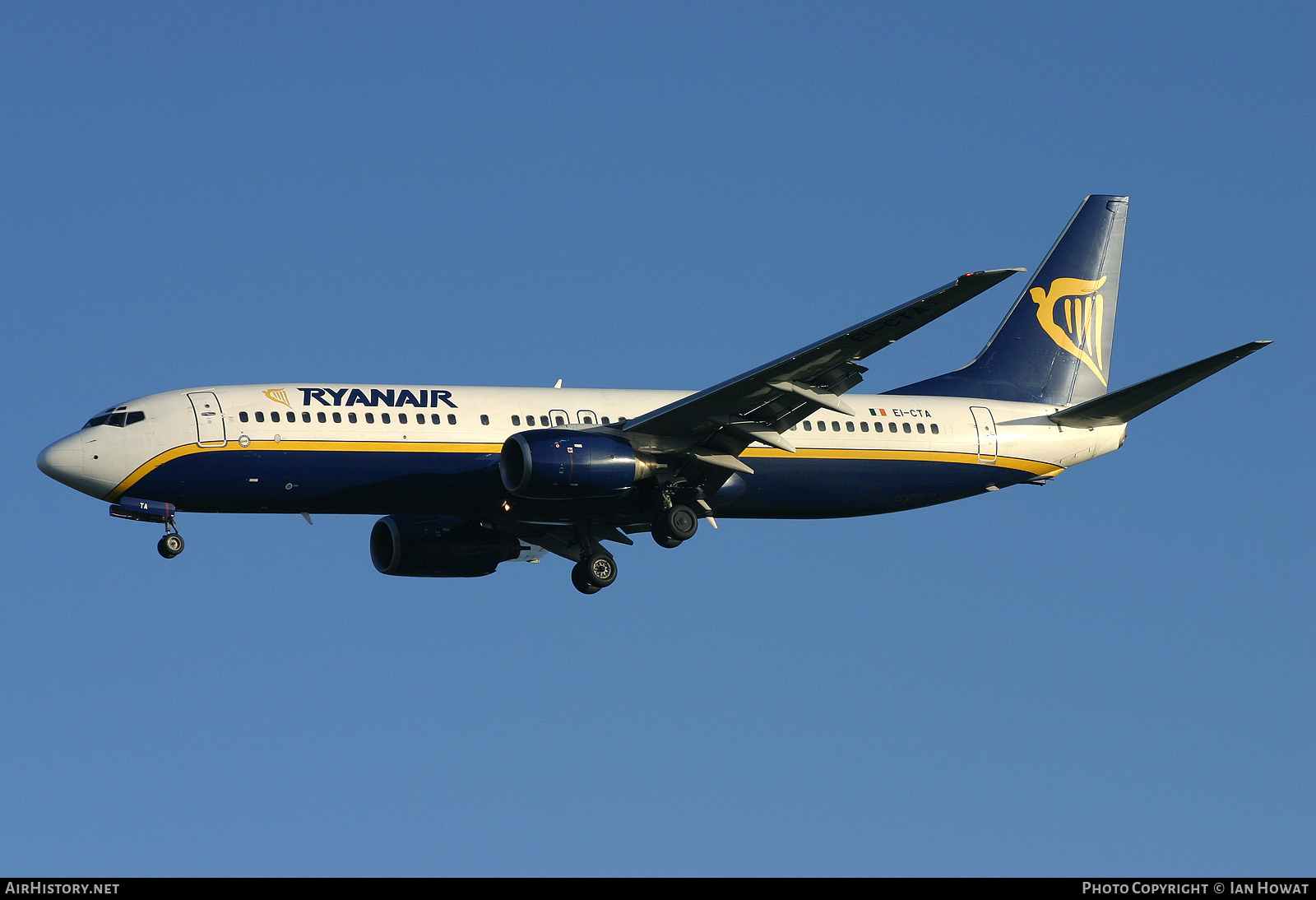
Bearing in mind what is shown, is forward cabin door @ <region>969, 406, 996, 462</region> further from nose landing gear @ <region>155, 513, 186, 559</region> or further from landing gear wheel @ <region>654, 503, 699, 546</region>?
nose landing gear @ <region>155, 513, 186, 559</region>

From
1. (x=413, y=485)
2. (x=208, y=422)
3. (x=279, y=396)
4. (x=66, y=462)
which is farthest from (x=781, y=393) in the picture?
(x=66, y=462)

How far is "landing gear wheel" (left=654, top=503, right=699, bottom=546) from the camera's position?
42.9m

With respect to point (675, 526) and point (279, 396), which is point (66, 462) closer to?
point (279, 396)

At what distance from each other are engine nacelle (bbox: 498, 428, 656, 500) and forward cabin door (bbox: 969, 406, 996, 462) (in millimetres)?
11084

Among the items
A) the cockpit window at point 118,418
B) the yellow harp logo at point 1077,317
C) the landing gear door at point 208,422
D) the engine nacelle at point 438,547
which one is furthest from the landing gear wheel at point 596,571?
the yellow harp logo at point 1077,317

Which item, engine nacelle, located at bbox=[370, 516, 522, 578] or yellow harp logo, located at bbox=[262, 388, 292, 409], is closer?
yellow harp logo, located at bbox=[262, 388, 292, 409]

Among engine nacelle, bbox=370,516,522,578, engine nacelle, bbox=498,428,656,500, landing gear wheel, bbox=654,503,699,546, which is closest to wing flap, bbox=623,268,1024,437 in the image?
engine nacelle, bbox=498,428,656,500

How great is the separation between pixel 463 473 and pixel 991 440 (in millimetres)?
14896

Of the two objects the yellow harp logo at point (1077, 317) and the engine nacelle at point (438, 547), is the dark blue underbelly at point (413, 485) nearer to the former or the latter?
the engine nacelle at point (438, 547)

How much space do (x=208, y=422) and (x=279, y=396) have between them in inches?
72.0

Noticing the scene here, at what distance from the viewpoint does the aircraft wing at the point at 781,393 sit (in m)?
36.6

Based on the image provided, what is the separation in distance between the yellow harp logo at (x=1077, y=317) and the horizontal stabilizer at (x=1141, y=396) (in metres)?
3.58

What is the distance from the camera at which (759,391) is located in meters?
40.5
